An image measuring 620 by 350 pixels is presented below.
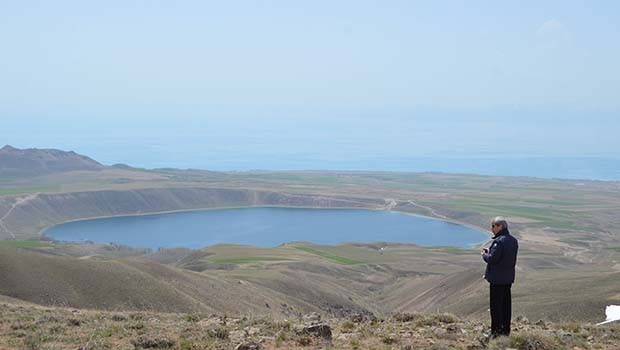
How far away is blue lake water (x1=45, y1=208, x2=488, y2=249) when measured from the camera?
115250 millimetres

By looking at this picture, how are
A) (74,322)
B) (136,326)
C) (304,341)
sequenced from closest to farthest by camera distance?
1. (304,341)
2. (136,326)
3. (74,322)

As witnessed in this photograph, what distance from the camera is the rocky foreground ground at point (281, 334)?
34.9ft

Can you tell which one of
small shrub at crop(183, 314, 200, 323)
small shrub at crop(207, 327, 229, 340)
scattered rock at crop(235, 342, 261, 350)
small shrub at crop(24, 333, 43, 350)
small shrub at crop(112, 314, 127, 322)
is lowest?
small shrub at crop(112, 314, 127, 322)

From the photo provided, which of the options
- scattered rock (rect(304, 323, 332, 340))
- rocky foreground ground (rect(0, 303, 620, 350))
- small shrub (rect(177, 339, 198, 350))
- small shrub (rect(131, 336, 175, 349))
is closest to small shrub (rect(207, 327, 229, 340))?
rocky foreground ground (rect(0, 303, 620, 350))

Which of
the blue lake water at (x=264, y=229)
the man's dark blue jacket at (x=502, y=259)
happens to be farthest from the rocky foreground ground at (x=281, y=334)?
the blue lake water at (x=264, y=229)

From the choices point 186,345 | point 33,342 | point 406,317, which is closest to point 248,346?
point 186,345

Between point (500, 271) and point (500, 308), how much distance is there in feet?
2.16

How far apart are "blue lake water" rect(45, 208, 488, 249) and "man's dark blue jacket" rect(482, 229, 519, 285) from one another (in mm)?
99887

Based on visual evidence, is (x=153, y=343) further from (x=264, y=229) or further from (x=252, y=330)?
(x=264, y=229)

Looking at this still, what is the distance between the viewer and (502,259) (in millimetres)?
10539

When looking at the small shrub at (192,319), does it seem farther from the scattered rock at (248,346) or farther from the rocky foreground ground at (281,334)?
the scattered rock at (248,346)

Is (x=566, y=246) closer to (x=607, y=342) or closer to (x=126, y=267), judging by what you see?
(x=126, y=267)

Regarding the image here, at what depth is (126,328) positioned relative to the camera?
41.6 feet

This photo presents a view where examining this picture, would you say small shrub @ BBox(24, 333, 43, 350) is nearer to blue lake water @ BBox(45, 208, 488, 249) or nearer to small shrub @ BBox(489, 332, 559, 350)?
small shrub @ BBox(489, 332, 559, 350)
